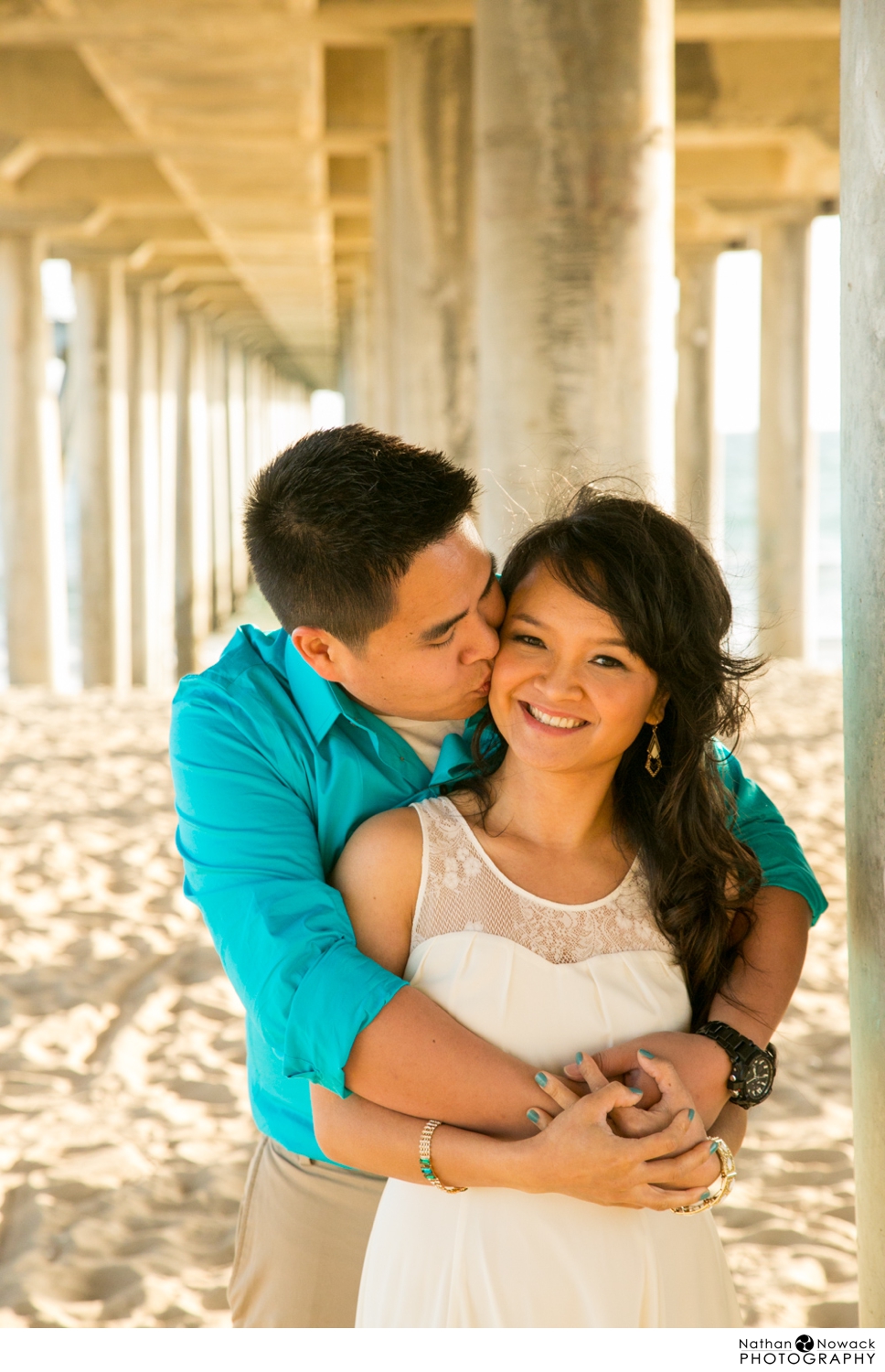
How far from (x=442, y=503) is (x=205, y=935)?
4902 millimetres

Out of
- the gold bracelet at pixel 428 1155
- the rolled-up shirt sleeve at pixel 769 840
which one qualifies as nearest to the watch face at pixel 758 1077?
the rolled-up shirt sleeve at pixel 769 840

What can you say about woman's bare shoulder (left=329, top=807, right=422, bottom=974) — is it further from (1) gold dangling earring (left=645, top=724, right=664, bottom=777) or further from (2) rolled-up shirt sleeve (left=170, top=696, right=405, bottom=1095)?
(1) gold dangling earring (left=645, top=724, right=664, bottom=777)

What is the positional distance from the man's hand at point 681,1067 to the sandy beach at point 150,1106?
0.91 metres

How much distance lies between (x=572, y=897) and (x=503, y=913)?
0.44 feet

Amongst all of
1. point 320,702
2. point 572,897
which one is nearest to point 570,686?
point 572,897

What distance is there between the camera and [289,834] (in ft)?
7.04

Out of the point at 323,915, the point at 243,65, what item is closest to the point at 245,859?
the point at 323,915

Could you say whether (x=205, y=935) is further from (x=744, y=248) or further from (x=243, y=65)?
(x=744, y=248)

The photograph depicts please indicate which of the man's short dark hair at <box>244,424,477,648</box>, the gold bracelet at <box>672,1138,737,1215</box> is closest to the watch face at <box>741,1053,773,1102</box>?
the gold bracelet at <box>672,1138,737,1215</box>

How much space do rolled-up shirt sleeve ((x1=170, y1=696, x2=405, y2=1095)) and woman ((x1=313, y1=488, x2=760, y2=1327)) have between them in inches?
4.8

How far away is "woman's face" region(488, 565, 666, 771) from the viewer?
219 cm

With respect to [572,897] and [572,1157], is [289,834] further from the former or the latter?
[572,1157]
